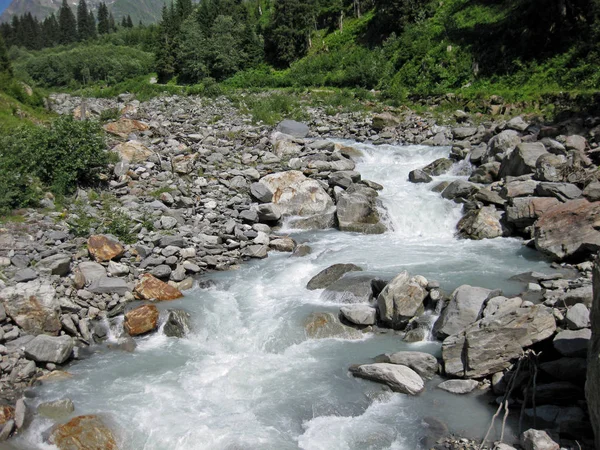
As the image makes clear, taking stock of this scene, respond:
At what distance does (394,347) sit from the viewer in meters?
10.6

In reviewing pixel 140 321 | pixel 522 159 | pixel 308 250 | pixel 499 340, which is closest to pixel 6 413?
pixel 140 321

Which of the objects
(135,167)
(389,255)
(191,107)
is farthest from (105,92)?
(389,255)

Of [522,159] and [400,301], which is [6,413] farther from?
[522,159]

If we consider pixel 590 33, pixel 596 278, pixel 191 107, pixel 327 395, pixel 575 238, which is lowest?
pixel 327 395

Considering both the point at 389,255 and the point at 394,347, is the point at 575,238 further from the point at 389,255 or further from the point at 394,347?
the point at 394,347

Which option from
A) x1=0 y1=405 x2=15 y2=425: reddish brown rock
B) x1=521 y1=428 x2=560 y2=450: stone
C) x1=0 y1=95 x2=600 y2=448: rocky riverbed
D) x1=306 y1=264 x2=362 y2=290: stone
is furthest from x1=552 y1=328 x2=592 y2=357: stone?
x1=0 y1=405 x2=15 y2=425: reddish brown rock

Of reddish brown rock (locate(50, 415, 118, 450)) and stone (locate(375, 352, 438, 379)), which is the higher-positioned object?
stone (locate(375, 352, 438, 379))

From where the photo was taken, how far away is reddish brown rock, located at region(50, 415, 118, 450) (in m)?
7.96

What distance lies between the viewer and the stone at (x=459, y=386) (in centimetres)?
887

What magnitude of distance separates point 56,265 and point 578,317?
1121cm

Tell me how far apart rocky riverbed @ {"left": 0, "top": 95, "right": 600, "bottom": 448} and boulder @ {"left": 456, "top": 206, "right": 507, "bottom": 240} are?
0.05 meters

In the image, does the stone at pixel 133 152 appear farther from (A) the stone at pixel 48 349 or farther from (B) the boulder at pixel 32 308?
(A) the stone at pixel 48 349

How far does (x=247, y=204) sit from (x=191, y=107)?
61.6ft

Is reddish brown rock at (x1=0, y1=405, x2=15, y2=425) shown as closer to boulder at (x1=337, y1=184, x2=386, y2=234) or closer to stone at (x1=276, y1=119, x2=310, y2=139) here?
boulder at (x1=337, y1=184, x2=386, y2=234)
